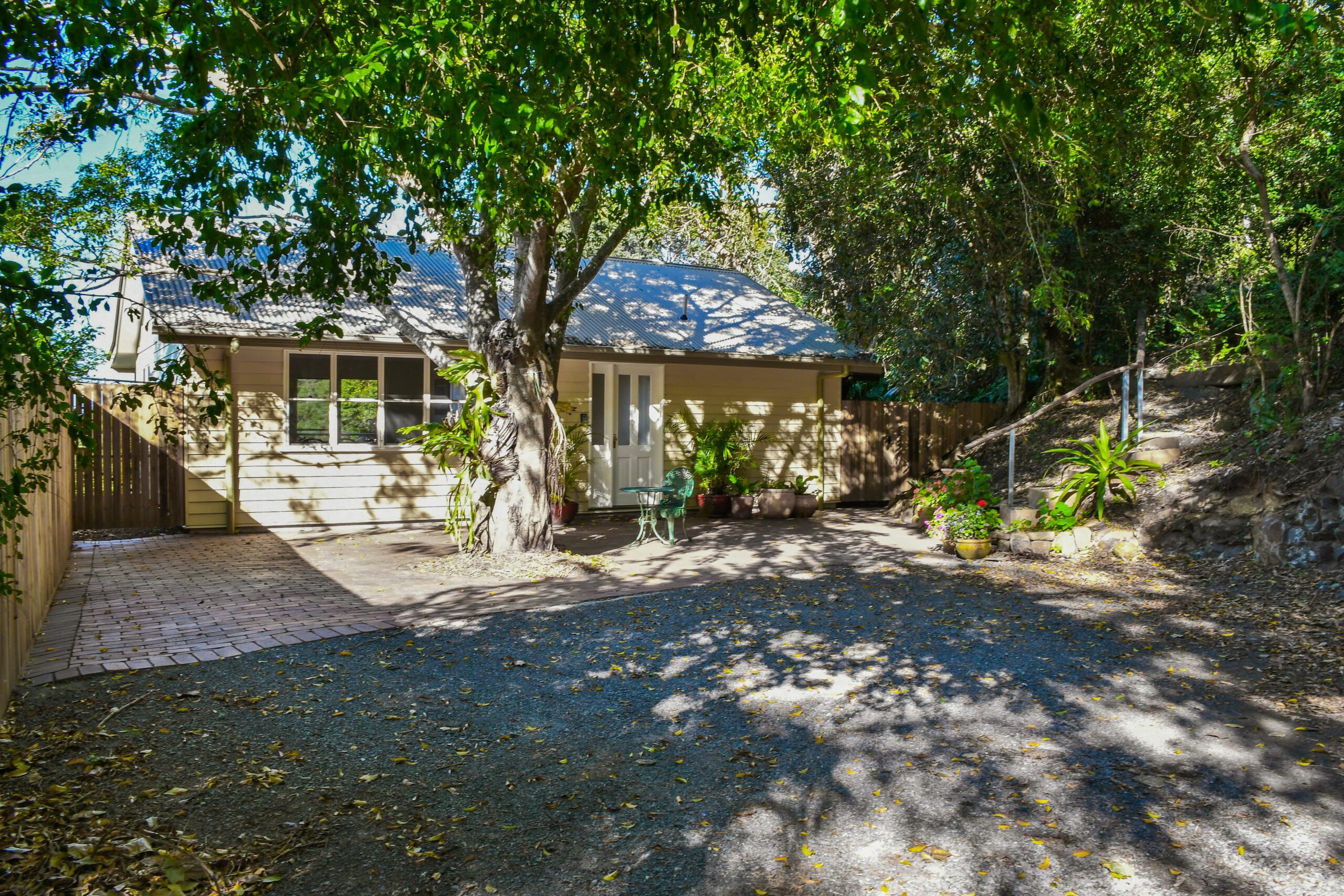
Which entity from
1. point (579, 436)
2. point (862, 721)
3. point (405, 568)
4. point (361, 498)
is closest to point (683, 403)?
point (579, 436)

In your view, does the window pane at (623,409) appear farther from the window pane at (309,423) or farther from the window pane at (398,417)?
the window pane at (309,423)

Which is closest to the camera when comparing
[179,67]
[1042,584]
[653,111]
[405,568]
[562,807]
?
[562,807]

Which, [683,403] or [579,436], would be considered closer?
[579,436]

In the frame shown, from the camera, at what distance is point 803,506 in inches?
541

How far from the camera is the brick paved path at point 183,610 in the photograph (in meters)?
5.64

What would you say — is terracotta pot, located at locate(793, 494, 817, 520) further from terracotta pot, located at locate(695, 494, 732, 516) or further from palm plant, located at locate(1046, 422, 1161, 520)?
palm plant, located at locate(1046, 422, 1161, 520)

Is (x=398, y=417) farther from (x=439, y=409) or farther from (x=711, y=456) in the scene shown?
(x=711, y=456)

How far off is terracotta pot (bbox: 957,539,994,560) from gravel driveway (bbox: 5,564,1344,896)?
2920mm

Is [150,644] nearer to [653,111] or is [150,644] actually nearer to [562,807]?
[562,807]

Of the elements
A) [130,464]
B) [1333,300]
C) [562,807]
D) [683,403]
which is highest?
[1333,300]

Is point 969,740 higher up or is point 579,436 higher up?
point 579,436

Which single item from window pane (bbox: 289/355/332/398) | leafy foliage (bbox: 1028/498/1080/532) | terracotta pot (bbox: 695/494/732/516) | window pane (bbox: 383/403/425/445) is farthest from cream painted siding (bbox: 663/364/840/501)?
leafy foliage (bbox: 1028/498/1080/532)

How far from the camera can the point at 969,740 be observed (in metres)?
4.29

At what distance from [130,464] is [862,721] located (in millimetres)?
10277
